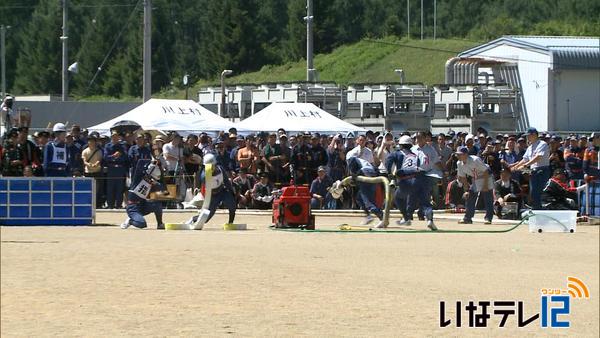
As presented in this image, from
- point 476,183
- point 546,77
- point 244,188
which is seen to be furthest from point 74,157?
point 546,77

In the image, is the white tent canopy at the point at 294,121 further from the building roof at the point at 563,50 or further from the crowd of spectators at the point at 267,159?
the building roof at the point at 563,50

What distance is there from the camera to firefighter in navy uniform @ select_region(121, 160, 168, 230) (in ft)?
79.5

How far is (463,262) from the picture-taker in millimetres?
18078

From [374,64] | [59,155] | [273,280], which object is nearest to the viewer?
[273,280]

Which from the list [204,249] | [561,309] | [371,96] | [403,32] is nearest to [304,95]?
[371,96]

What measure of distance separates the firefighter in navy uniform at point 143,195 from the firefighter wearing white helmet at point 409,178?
4326mm

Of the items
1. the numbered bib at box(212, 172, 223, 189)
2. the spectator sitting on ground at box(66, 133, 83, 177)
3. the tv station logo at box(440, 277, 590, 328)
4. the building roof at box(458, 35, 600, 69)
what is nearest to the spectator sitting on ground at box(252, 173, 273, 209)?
the spectator sitting on ground at box(66, 133, 83, 177)

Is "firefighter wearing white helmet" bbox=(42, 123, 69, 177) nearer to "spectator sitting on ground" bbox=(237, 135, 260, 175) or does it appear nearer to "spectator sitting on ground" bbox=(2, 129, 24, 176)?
"spectator sitting on ground" bbox=(2, 129, 24, 176)

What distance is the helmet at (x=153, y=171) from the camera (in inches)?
952

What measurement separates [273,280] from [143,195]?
8902mm

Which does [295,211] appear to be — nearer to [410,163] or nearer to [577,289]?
[410,163]

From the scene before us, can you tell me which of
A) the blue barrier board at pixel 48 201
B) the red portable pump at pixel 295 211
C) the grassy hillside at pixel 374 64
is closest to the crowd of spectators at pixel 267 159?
the blue barrier board at pixel 48 201

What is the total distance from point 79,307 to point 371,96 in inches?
1528

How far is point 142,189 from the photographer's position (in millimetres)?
24266
